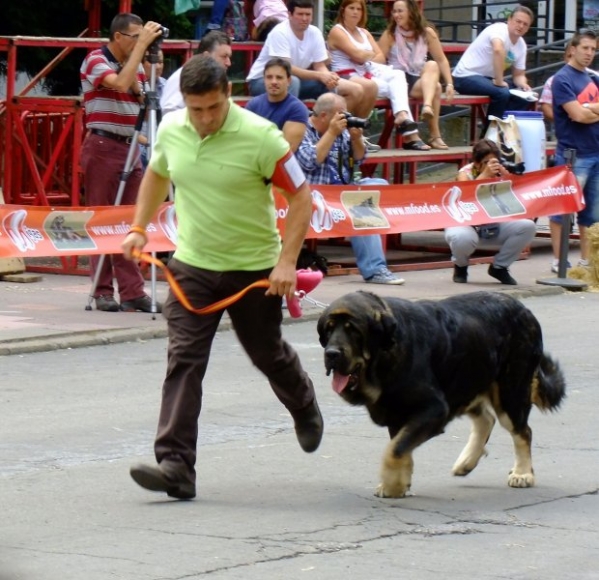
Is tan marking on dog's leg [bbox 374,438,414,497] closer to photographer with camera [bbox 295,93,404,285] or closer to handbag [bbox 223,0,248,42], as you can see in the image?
photographer with camera [bbox 295,93,404,285]

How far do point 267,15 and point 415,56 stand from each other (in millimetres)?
1783

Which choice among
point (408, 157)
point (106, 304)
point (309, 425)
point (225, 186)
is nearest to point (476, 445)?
point (309, 425)

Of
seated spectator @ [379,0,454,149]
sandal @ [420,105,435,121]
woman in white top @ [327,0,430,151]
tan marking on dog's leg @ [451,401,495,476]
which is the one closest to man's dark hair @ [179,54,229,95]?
tan marking on dog's leg @ [451,401,495,476]

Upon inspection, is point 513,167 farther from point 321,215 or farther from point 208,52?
point 208,52

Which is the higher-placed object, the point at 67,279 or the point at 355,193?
the point at 355,193

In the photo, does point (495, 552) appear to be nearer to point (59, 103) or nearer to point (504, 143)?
point (59, 103)

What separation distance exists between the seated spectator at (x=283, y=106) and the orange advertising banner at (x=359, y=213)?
636mm

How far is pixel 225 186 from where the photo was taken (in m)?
6.68

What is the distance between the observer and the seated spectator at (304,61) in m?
15.1

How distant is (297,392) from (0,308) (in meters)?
5.96

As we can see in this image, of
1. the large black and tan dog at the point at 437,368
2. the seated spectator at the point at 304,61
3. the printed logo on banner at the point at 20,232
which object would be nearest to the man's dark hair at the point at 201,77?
the large black and tan dog at the point at 437,368

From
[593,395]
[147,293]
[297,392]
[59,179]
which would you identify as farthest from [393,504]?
[59,179]

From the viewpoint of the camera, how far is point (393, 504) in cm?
671

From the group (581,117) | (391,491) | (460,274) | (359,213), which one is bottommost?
(460,274)
